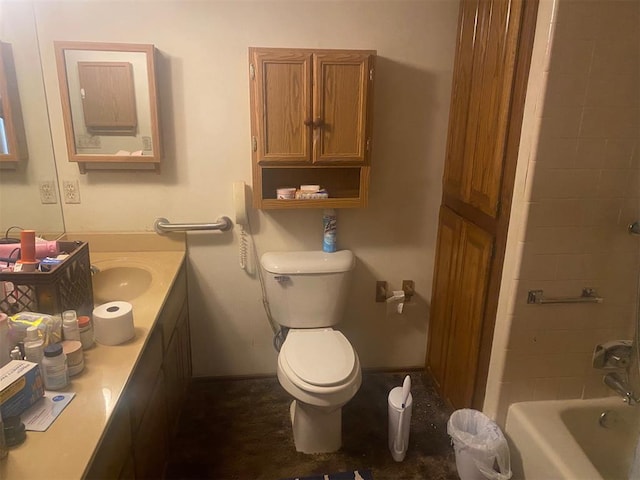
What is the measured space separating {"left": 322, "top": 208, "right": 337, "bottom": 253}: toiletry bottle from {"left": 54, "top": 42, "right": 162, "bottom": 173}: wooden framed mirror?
2.68ft

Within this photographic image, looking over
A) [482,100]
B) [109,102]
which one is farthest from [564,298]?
[109,102]

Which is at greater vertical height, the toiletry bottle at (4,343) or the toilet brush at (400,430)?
the toiletry bottle at (4,343)

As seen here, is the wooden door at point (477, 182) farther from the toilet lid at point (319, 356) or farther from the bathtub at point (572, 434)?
the toilet lid at point (319, 356)

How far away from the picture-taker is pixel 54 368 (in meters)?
1.11

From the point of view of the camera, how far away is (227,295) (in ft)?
7.58

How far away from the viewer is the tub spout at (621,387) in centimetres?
157

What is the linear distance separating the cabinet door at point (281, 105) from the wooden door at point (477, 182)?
27.7 inches

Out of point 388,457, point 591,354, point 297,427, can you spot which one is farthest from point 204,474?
point 591,354

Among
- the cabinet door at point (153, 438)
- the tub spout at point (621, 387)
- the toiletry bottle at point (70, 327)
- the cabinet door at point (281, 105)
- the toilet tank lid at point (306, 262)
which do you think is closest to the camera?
the toiletry bottle at point (70, 327)

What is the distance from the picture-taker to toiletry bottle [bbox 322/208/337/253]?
85.1 inches

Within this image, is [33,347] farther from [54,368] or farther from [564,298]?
[564,298]

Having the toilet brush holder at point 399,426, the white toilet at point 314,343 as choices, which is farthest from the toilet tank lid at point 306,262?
the toilet brush holder at point 399,426

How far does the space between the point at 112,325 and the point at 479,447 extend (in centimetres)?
138

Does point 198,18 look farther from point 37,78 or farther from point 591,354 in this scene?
point 591,354
